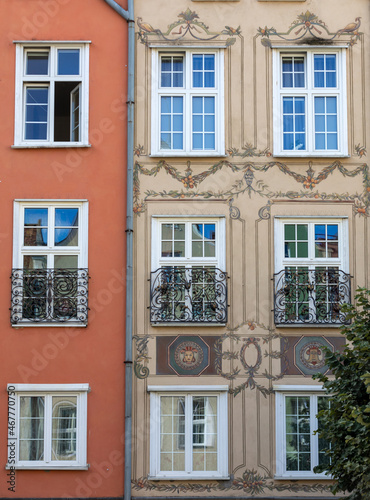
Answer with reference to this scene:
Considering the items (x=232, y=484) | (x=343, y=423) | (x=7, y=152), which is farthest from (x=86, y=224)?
(x=343, y=423)

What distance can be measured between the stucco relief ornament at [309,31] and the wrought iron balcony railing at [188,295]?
16.6ft

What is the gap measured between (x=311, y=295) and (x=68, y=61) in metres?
7.06

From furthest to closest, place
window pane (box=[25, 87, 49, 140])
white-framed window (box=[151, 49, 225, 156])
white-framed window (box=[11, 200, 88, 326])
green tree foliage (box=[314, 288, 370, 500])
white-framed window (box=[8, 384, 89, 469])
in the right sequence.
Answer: window pane (box=[25, 87, 49, 140]), white-framed window (box=[151, 49, 225, 156]), white-framed window (box=[11, 200, 88, 326]), white-framed window (box=[8, 384, 89, 469]), green tree foliage (box=[314, 288, 370, 500])

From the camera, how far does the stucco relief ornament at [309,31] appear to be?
67.4ft

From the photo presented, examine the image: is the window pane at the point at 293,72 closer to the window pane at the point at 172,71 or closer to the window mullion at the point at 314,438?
the window pane at the point at 172,71

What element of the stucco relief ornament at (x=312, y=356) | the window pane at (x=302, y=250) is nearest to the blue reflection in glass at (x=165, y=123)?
the window pane at (x=302, y=250)

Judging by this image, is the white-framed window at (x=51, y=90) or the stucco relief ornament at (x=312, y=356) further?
the white-framed window at (x=51, y=90)

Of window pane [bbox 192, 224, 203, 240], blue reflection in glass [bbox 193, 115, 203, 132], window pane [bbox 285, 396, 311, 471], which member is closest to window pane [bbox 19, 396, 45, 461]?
window pane [bbox 192, 224, 203, 240]

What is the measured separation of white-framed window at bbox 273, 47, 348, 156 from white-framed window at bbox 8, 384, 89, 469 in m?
6.71

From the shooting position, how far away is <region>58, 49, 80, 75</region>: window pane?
20.6 m

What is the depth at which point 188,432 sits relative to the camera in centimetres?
1938

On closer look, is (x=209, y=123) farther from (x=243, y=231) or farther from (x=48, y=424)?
(x=48, y=424)

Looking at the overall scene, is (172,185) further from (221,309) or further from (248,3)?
(248,3)

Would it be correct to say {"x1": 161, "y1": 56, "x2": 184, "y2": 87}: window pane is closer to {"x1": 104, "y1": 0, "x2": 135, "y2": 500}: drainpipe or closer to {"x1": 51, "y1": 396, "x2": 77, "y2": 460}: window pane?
{"x1": 104, "y1": 0, "x2": 135, "y2": 500}: drainpipe
